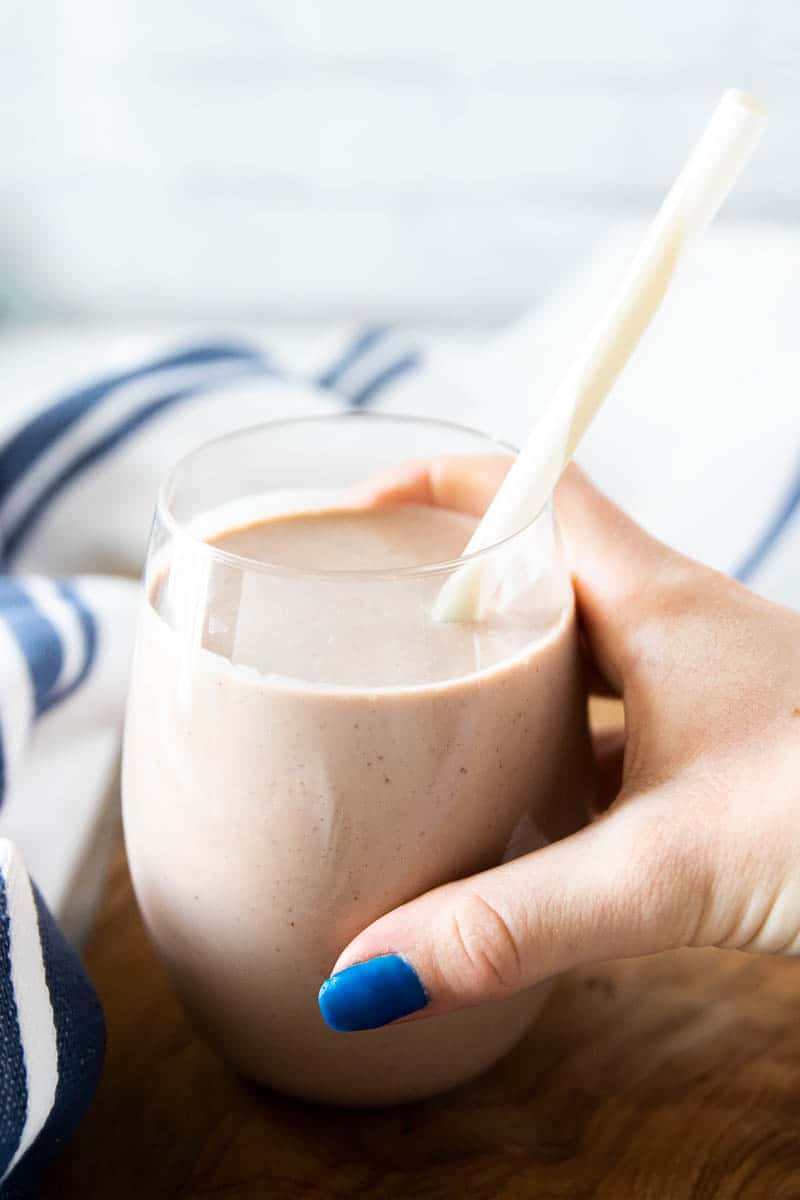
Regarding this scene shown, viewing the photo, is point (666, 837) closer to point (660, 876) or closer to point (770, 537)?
point (660, 876)

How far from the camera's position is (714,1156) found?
15.5 inches

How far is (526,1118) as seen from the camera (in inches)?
16.0

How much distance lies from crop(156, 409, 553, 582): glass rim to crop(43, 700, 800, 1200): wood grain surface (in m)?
0.17

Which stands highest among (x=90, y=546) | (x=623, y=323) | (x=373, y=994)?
(x=623, y=323)

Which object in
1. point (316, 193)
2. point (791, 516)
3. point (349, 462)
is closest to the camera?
point (349, 462)

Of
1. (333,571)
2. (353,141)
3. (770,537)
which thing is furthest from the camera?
(353,141)

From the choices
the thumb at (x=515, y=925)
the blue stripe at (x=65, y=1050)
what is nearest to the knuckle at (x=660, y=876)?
the thumb at (x=515, y=925)

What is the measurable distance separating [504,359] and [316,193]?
317 mm

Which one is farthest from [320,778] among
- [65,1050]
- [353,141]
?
[353,141]

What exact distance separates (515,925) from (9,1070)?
13cm

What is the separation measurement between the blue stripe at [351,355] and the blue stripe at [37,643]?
14.5 inches

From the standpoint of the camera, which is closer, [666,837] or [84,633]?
[666,837]

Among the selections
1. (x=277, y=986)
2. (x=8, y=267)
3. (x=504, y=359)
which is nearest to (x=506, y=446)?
(x=277, y=986)

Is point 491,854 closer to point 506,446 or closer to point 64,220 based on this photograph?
point 506,446
